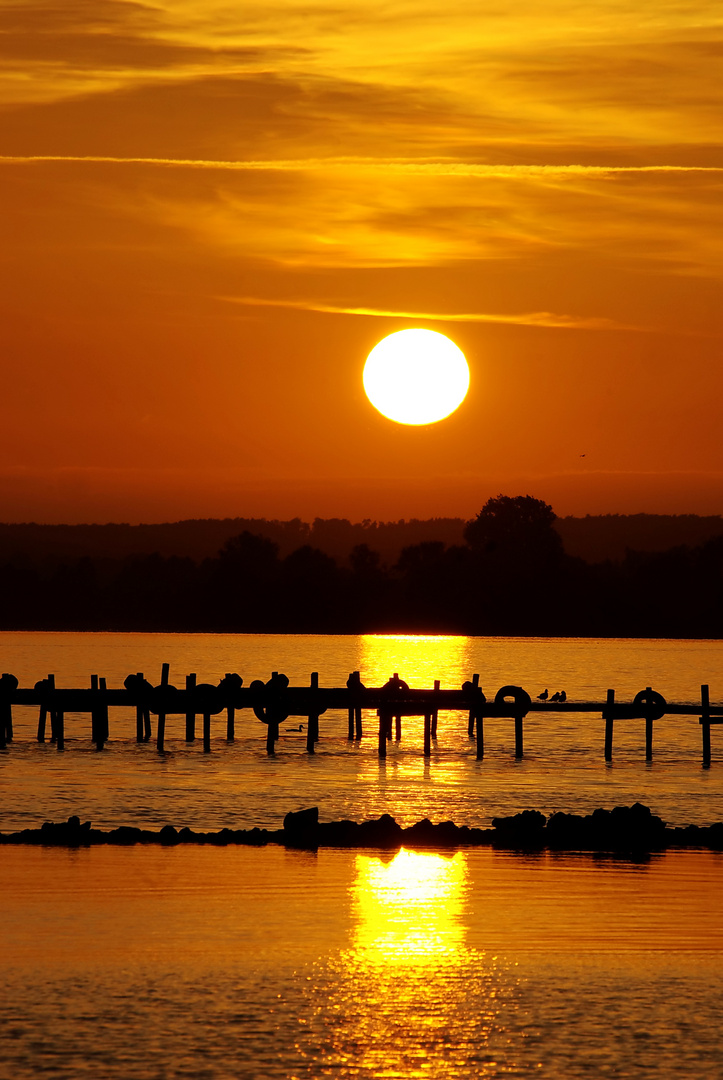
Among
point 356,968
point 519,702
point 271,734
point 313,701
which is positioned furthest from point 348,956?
point 271,734

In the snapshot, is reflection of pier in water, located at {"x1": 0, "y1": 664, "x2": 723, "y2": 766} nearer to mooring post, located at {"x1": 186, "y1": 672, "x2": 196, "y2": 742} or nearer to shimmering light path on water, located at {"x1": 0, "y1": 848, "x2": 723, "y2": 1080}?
mooring post, located at {"x1": 186, "y1": 672, "x2": 196, "y2": 742}

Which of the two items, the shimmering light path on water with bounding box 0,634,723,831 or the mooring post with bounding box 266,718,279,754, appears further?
the mooring post with bounding box 266,718,279,754

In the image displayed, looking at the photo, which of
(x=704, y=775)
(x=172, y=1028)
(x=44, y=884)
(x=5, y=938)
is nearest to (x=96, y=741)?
(x=704, y=775)

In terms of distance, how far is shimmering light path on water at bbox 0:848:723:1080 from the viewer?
1473cm

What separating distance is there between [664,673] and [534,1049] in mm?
149894

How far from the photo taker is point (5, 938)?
1934 cm

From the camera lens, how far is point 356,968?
1834cm

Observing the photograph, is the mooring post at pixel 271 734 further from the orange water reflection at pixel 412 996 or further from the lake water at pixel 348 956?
the orange water reflection at pixel 412 996

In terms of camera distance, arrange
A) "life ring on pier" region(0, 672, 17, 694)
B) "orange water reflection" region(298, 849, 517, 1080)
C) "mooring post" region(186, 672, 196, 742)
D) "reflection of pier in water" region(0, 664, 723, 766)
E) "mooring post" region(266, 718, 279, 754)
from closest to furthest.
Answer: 1. "orange water reflection" region(298, 849, 517, 1080)
2. "reflection of pier in water" region(0, 664, 723, 766)
3. "mooring post" region(186, 672, 196, 742)
4. "life ring on pier" region(0, 672, 17, 694)
5. "mooring post" region(266, 718, 279, 754)

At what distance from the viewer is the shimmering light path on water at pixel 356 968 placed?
1473cm

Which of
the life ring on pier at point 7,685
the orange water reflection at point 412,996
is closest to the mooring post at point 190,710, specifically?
the life ring on pier at point 7,685

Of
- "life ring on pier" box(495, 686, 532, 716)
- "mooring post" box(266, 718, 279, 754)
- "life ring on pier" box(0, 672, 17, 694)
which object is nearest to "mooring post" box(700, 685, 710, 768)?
"life ring on pier" box(495, 686, 532, 716)

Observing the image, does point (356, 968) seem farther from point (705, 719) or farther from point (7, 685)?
point (7, 685)

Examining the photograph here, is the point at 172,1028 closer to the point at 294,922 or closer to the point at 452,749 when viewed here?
the point at 294,922
